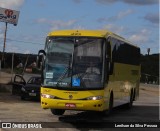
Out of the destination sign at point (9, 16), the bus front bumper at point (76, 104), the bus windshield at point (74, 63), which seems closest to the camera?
the bus front bumper at point (76, 104)

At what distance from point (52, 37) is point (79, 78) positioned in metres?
1.86

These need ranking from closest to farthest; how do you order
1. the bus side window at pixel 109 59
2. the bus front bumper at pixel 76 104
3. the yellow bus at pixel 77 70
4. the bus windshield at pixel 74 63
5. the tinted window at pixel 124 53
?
the bus front bumper at pixel 76 104 → the yellow bus at pixel 77 70 → the bus windshield at pixel 74 63 → the bus side window at pixel 109 59 → the tinted window at pixel 124 53

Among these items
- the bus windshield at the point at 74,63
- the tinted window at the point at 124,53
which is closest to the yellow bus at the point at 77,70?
the bus windshield at the point at 74,63

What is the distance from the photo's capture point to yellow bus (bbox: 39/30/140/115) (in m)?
17.7

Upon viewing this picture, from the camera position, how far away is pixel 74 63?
18.0m

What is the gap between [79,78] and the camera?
1788 cm

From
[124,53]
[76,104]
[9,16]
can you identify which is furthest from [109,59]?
[9,16]

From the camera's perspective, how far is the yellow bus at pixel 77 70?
17.7 metres

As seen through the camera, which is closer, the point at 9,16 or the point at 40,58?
the point at 40,58

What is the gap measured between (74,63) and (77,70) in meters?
0.27

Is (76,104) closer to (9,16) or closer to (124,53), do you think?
(124,53)

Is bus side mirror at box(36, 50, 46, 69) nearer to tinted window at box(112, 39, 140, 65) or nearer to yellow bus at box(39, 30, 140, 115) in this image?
yellow bus at box(39, 30, 140, 115)

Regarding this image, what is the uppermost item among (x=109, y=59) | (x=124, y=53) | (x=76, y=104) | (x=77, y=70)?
(x=124, y=53)

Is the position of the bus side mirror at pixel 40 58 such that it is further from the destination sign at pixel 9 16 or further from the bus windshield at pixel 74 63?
the destination sign at pixel 9 16
